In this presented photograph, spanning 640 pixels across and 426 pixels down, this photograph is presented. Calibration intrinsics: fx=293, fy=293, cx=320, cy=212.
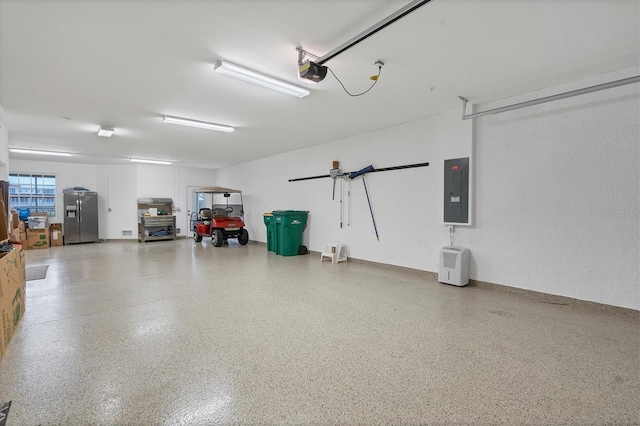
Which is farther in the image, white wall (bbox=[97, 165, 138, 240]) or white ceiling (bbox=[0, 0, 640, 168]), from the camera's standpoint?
white wall (bbox=[97, 165, 138, 240])

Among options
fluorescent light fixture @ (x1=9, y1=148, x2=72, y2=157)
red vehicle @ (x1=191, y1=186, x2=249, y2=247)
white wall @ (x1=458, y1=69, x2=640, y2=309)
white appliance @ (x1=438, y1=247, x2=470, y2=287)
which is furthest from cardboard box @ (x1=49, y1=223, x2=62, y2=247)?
white wall @ (x1=458, y1=69, x2=640, y2=309)

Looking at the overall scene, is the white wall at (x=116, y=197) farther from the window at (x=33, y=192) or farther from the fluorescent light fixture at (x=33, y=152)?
the fluorescent light fixture at (x=33, y=152)

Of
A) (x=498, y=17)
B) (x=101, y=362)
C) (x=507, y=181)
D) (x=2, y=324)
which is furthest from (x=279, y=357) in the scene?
(x=507, y=181)

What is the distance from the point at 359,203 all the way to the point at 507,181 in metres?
2.75

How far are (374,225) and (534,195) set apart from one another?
2.66 m

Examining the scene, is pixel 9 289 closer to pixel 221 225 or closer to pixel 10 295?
pixel 10 295

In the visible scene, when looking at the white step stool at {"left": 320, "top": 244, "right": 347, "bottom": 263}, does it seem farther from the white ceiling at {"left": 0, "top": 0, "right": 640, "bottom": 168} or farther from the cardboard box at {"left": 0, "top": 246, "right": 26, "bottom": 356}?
the cardboard box at {"left": 0, "top": 246, "right": 26, "bottom": 356}

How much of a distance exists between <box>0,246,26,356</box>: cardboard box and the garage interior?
0.64ft

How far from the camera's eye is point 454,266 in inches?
173

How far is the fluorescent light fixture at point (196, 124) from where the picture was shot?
4993mm

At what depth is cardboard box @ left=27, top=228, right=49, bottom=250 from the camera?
844 centimetres

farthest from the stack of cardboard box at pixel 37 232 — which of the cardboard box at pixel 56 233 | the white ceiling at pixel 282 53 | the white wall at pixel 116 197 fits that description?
the white ceiling at pixel 282 53

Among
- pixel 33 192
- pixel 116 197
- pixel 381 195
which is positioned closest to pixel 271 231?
pixel 381 195

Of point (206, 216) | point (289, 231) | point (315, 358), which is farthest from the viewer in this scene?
point (206, 216)
